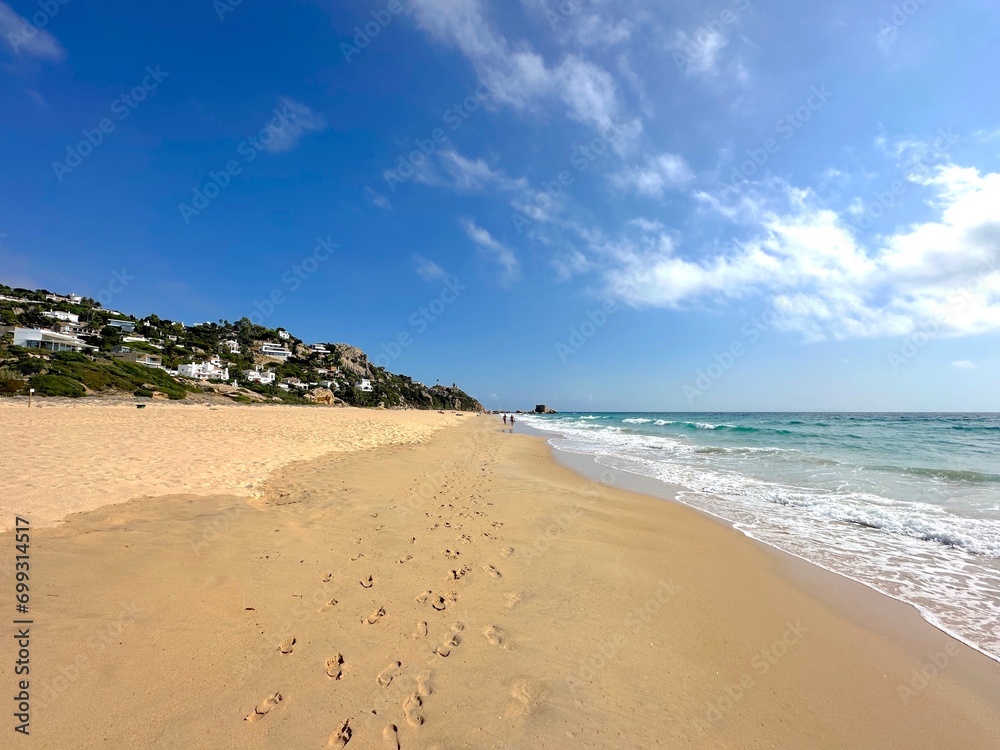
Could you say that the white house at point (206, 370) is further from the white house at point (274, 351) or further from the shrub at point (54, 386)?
the white house at point (274, 351)

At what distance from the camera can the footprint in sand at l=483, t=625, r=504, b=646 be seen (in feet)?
11.6

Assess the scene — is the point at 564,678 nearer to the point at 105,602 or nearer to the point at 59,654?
the point at 59,654

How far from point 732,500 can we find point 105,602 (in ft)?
38.3

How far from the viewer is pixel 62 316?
6619 centimetres

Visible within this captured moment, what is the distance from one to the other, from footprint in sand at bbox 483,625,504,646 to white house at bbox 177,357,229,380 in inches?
2416

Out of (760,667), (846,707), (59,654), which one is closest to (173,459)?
(59,654)

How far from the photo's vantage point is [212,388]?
4544cm

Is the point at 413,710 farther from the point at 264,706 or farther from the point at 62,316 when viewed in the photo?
the point at 62,316

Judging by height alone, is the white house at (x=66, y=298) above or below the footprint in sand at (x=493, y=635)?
above

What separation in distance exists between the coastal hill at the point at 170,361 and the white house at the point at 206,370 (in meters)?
→ 0.17

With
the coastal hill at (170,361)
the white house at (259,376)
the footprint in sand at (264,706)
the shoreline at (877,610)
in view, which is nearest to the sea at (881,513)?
the shoreline at (877,610)

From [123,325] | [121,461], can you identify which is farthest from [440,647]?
[123,325]

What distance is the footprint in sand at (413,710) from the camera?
2.59 m

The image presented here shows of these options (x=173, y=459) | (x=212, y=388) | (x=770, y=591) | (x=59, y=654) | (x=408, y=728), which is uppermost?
(x=212, y=388)
